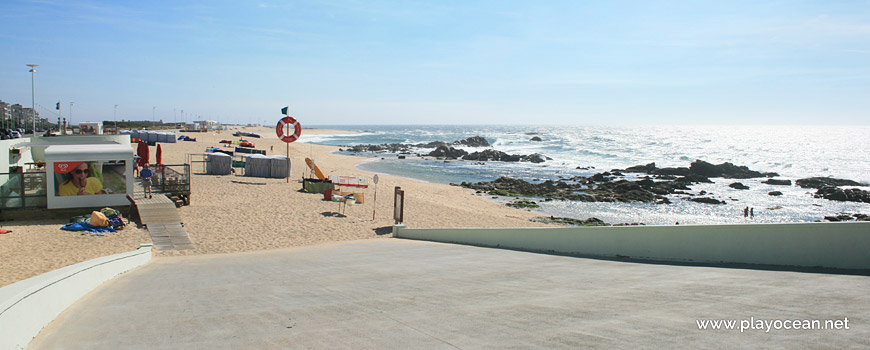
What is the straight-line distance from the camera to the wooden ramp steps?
37.4 ft

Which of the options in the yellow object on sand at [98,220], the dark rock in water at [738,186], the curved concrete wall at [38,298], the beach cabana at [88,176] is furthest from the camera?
the dark rock in water at [738,186]

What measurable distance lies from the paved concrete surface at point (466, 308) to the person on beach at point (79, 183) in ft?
24.8

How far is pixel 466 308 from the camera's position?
4641 millimetres

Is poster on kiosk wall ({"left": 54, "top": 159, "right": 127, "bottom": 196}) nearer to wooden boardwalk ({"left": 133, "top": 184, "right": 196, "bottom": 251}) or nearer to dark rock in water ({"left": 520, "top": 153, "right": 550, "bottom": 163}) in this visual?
wooden boardwalk ({"left": 133, "top": 184, "right": 196, "bottom": 251})

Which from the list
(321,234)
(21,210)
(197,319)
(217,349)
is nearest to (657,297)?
(217,349)

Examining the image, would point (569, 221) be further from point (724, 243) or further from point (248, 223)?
point (724, 243)

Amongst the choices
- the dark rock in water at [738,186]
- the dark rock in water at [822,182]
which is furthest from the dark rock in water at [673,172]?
the dark rock in water at [822,182]

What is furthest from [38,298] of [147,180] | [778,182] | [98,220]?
[778,182]

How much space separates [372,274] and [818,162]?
203ft

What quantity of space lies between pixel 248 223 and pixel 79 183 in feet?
14.8

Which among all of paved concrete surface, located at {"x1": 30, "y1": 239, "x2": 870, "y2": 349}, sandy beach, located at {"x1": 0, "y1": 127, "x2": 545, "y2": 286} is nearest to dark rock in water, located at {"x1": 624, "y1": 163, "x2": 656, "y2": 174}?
sandy beach, located at {"x1": 0, "y1": 127, "x2": 545, "y2": 286}

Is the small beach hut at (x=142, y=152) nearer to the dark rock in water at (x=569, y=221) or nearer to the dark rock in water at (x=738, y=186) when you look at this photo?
the dark rock in water at (x=569, y=221)

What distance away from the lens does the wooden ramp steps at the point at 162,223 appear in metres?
11.4

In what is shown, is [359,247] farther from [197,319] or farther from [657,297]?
[657,297]
